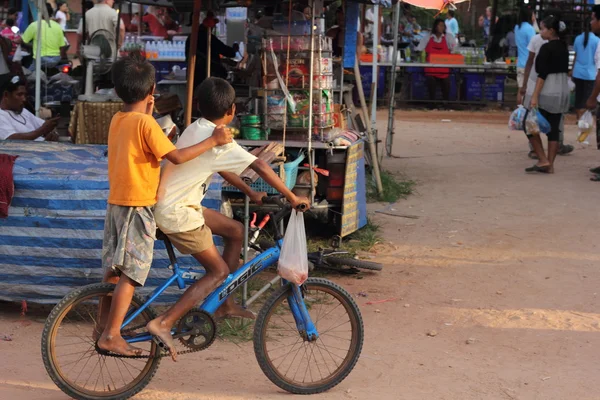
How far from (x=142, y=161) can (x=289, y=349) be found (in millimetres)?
1431

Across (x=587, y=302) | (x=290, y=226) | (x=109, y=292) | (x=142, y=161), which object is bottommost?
(x=587, y=302)

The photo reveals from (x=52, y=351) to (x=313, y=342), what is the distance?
4.19 ft

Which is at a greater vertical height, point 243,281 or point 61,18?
point 61,18

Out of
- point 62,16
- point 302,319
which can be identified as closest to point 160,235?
point 302,319

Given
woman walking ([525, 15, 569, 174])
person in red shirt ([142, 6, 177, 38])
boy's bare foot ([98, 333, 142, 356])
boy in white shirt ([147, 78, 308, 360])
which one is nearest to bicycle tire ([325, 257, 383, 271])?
boy in white shirt ([147, 78, 308, 360])

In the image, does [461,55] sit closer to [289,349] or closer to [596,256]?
[596,256]

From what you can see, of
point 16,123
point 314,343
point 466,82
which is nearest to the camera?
point 314,343

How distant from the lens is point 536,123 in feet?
35.1

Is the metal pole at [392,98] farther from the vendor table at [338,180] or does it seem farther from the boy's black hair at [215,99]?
the boy's black hair at [215,99]

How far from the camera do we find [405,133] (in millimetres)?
15156

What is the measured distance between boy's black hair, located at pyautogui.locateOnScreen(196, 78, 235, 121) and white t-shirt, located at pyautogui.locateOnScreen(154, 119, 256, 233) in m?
0.14

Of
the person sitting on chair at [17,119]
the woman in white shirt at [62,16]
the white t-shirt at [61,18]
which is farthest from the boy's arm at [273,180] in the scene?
the white t-shirt at [61,18]

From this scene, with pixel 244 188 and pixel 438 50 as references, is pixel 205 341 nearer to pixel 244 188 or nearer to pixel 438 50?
pixel 244 188

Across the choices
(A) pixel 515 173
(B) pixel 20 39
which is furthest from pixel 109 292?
(B) pixel 20 39
